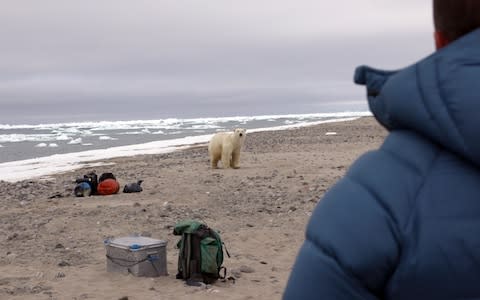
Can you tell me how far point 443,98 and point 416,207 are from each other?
0.62 feet

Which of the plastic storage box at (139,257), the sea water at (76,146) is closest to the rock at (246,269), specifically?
the plastic storage box at (139,257)

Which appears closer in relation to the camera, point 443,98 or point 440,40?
point 443,98

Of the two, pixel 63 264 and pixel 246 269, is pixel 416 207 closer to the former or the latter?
pixel 246 269

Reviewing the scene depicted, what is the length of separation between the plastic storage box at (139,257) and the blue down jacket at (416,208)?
17.5 ft

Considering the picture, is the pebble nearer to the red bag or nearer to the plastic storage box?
the plastic storage box

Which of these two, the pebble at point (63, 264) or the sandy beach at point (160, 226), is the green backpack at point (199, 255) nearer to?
the sandy beach at point (160, 226)

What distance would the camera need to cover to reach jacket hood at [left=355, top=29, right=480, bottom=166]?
106 centimetres

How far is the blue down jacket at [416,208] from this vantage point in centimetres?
108

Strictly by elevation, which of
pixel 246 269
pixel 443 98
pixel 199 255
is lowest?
pixel 246 269

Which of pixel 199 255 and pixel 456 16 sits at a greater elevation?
pixel 456 16

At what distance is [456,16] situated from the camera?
1.17 meters

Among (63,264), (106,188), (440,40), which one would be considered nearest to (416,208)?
(440,40)

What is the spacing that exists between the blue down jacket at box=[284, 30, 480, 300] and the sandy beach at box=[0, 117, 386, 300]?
4.77m

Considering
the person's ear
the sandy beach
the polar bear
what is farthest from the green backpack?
the polar bear
